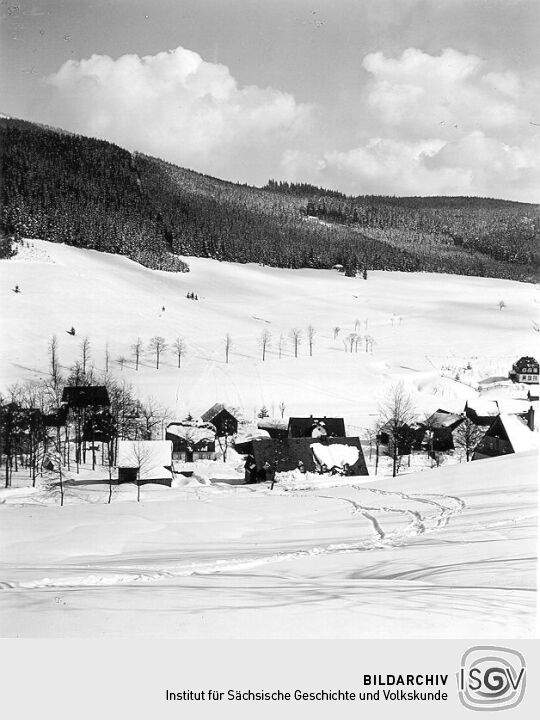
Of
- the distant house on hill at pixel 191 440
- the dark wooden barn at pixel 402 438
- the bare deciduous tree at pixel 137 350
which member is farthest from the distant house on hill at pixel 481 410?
the bare deciduous tree at pixel 137 350

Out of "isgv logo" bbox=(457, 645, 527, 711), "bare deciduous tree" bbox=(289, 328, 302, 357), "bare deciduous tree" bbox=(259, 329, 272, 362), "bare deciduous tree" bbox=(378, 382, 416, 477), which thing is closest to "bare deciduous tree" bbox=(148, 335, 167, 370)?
"bare deciduous tree" bbox=(259, 329, 272, 362)

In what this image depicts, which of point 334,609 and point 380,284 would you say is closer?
point 334,609

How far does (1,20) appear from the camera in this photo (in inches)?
314

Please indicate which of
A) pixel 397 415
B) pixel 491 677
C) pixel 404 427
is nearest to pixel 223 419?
pixel 397 415

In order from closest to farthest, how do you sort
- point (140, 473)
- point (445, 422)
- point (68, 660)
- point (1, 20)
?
point (68, 660) → point (1, 20) → point (140, 473) → point (445, 422)

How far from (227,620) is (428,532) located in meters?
4.40

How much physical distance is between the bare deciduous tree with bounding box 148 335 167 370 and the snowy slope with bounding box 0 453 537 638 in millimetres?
17231

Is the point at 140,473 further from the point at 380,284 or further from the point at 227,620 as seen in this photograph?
the point at 380,284

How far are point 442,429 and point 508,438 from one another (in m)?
6.87

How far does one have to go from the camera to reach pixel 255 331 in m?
42.0

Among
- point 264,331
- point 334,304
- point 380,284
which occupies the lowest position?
point 264,331

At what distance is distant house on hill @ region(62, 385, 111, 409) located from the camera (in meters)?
20.2

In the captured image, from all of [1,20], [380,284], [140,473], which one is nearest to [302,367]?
→ [140,473]

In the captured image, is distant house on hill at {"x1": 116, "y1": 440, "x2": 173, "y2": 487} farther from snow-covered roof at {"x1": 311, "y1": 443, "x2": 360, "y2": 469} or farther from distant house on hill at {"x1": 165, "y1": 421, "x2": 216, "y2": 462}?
snow-covered roof at {"x1": 311, "y1": 443, "x2": 360, "y2": 469}
